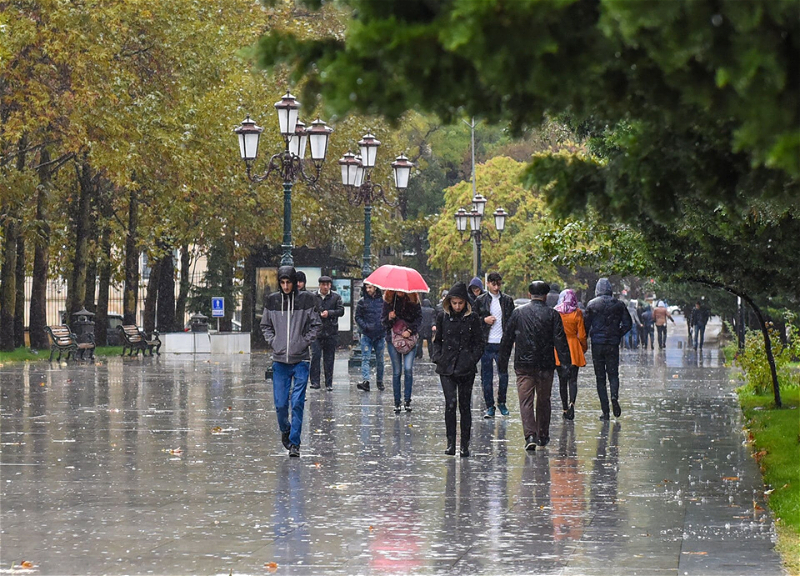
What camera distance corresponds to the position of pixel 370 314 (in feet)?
73.2

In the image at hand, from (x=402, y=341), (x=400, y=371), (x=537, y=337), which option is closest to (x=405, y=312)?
(x=402, y=341)

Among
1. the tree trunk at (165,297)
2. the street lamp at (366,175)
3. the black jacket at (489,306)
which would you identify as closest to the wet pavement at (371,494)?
the black jacket at (489,306)

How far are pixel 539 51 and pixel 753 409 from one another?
15.9m

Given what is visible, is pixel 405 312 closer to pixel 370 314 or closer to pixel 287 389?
pixel 370 314

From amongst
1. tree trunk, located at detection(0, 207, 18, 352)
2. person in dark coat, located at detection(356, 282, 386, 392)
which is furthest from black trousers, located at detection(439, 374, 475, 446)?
tree trunk, located at detection(0, 207, 18, 352)

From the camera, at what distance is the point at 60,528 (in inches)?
347

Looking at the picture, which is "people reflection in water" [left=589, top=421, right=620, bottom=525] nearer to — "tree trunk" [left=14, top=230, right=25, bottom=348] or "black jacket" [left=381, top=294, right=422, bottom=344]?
"black jacket" [left=381, top=294, right=422, bottom=344]

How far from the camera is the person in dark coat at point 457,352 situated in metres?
13.2

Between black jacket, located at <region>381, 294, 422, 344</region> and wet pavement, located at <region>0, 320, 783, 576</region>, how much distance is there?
115cm

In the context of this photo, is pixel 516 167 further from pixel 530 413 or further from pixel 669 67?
pixel 669 67

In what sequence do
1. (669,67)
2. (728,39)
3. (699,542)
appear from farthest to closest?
(699,542), (669,67), (728,39)

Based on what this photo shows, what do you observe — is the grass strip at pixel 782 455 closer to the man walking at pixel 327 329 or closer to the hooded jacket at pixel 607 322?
the hooded jacket at pixel 607 322

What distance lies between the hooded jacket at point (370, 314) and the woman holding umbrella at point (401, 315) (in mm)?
3087

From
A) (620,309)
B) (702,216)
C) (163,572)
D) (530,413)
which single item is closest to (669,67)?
(163,572)
